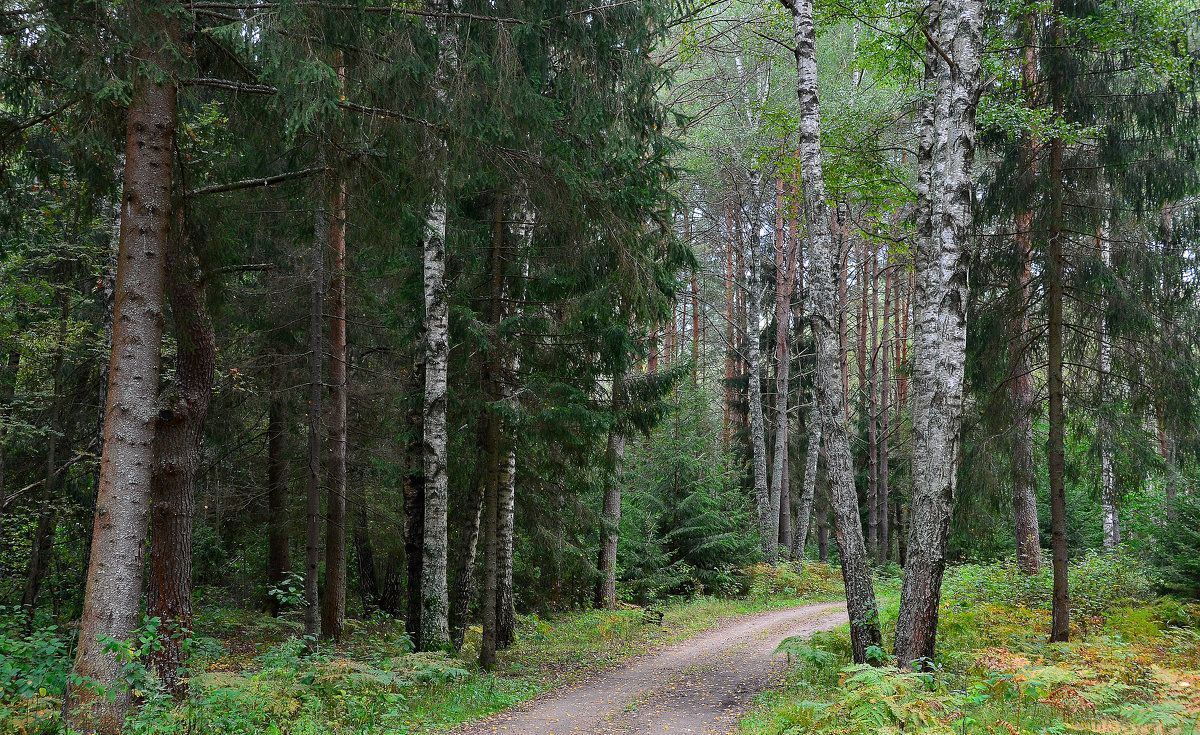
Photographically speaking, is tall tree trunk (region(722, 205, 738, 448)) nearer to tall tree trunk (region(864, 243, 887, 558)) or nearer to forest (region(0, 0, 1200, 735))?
tall tree trunk (region(864, 243, 887, 558))

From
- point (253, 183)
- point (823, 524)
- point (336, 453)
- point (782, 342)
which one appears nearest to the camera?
point (253, 183)

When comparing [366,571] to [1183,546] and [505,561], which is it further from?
[1183,546]

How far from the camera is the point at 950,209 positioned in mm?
7926

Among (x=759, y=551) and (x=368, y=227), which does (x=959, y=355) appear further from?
(x=759, y=551)

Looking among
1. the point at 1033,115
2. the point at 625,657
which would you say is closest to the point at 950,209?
the point at 1033,115

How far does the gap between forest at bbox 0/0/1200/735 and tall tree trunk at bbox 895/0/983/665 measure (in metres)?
0.04

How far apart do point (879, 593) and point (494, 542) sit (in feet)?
44.3

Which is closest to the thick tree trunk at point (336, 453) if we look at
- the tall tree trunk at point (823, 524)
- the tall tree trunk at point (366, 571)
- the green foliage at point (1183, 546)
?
the tall tree trunk at point (366, 571)

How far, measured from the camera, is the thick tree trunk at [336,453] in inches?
436

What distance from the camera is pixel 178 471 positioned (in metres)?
7.02

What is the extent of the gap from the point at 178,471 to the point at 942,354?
7474 millimetres

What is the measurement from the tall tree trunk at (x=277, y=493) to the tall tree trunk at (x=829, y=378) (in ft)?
29.5

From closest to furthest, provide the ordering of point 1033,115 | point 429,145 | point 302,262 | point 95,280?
point 429,145, point 1033,115, point 95,280, point 302,262

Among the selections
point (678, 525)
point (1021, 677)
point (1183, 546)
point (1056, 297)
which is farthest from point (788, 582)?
point (1021, 677)
